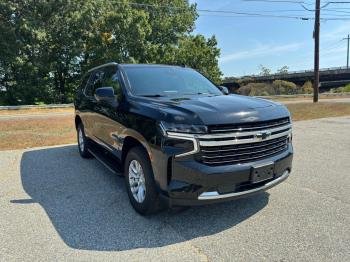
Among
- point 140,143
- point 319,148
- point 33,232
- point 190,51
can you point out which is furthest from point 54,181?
point 190,51

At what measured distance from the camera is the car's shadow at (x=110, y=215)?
10.8 ft

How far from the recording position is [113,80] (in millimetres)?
4848

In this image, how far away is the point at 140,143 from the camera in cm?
376

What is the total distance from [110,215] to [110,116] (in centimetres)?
147

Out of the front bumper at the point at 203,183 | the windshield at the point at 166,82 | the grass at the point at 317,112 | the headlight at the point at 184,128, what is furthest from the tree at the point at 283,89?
the headlight at the point at 184,128

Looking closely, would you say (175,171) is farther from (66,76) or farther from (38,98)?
(66,76)

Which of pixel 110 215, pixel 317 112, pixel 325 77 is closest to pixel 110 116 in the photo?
pixel 110 215

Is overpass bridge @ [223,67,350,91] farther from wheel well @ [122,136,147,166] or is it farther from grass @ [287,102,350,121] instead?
wheel well @ [122,136,147,166]

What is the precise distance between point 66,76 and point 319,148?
28.5m

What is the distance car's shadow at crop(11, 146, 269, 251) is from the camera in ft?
10.8

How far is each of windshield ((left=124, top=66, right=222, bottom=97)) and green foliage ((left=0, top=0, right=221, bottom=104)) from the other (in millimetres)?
23467

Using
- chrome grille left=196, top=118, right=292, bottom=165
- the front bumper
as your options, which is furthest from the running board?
chrome grille left=196, top=118, right=292, bottom=165

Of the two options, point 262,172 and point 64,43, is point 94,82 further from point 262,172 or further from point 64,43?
point 64,43

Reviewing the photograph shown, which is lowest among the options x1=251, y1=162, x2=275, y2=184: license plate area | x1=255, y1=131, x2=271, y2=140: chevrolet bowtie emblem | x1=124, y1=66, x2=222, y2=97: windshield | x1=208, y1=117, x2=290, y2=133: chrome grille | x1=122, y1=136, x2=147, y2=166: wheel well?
x1=251, y1=162, x2=275, y2=184: license plate area
